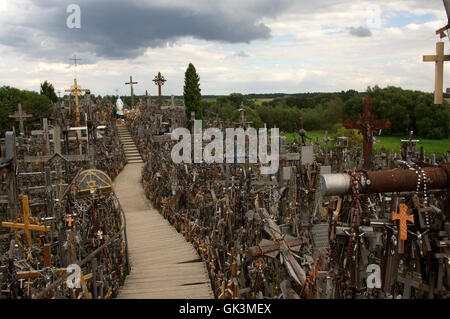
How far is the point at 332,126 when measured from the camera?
44906mm

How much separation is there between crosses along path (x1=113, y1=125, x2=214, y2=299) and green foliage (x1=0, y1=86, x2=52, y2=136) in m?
24.7

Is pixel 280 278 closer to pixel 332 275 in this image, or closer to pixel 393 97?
pixel 332 275

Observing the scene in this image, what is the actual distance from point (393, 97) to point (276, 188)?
37.2 metres

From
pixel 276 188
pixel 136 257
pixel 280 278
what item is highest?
pixel 276 188

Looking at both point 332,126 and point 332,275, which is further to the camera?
point 332,126

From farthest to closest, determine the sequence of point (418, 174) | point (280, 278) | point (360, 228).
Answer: point (280, 278)
point (360, 228)
point (418, 174)

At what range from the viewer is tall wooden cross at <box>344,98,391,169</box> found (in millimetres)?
4887

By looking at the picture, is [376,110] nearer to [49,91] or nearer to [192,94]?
[192,94]

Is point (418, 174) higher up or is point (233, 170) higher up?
point (418, 174)

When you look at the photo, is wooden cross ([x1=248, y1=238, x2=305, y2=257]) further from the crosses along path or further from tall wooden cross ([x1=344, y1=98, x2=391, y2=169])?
the crosses along path

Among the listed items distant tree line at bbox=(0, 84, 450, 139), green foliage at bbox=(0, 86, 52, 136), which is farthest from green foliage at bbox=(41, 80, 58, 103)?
green foliage at bbox=(0, 86, 52, 136)

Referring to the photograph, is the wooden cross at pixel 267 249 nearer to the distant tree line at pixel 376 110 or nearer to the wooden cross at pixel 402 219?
the wooden cross at pixel 402 219

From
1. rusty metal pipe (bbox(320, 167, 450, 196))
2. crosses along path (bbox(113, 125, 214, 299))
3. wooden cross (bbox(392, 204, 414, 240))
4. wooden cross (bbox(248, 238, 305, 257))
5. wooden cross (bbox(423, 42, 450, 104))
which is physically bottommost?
crosses along path (bbox(113, 125, 214, 299))
